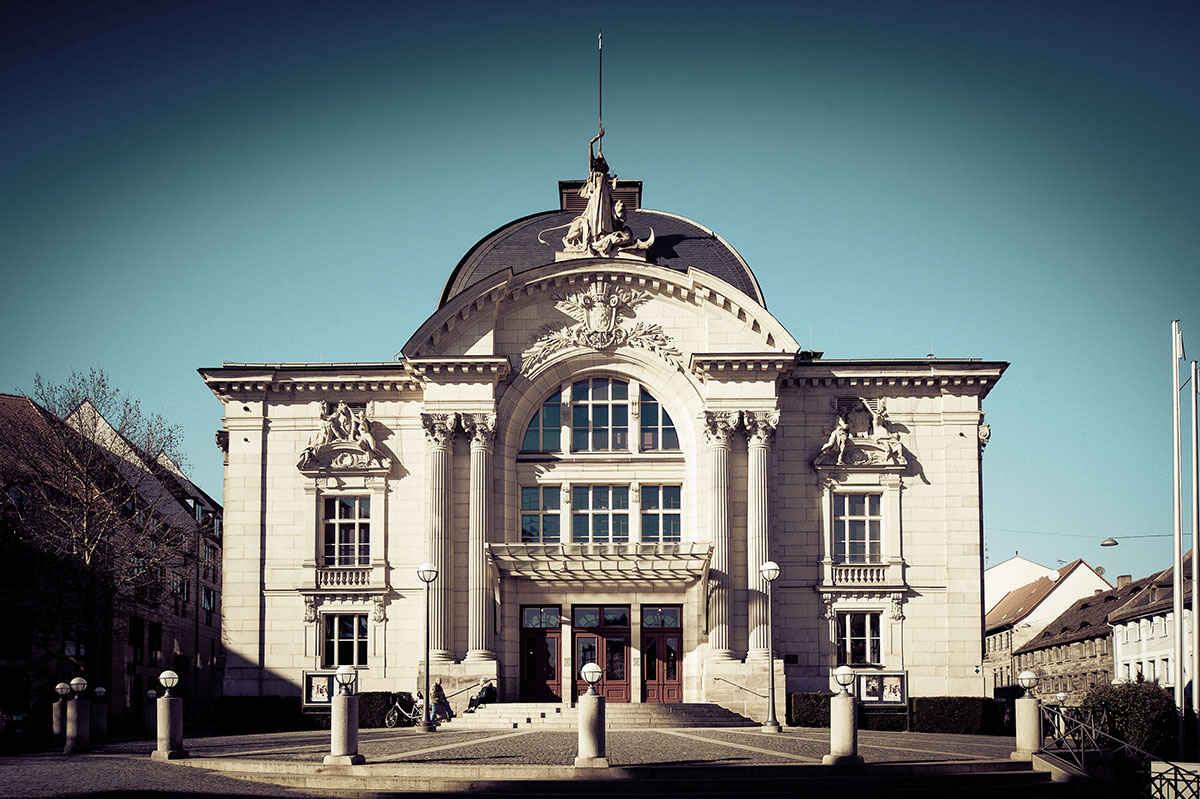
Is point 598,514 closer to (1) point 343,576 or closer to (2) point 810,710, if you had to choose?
(1) point 343,576

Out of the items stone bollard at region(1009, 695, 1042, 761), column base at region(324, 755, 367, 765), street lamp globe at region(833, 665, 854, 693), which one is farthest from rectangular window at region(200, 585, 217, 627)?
stone bollard at region(1009, 695, 1042, 761)

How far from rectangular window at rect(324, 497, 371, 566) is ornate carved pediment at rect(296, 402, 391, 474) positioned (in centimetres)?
107

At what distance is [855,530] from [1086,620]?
33.4 metres

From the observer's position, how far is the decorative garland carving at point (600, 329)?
42.9 metres

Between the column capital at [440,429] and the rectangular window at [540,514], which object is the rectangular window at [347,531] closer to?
the column capital at [440,429]

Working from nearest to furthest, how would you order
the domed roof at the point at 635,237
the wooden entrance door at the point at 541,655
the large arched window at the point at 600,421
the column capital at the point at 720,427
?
the column capital at the point at 720,427, the wooden entrance door at the point at 541,655, the large arched window at the point at 600,421, the domed roof at the point at 635,237

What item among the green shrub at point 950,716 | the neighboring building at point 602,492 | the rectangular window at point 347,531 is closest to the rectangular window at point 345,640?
the neighboring building at point 602,492

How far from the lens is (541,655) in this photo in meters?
42.3

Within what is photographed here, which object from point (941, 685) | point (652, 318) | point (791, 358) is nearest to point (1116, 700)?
point (941, 685)

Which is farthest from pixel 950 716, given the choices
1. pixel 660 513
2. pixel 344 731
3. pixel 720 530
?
pixel 344 731

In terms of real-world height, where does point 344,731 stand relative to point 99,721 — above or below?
above

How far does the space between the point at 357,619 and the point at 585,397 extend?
389 inches

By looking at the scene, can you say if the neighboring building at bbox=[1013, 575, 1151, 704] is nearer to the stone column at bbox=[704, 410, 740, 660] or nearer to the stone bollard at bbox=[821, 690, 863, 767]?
the stone column at bbox=[704, 410, 740, 660]

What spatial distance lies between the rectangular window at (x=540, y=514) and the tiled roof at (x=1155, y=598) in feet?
96.6
